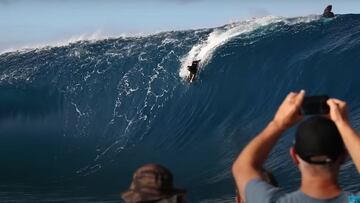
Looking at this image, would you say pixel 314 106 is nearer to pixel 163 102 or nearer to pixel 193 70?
pixel 163 102

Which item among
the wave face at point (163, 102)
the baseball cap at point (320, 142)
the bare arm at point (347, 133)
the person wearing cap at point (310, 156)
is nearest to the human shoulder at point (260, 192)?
the person wearing cap at point (310, 156)

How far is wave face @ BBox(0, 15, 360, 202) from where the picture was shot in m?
11.1

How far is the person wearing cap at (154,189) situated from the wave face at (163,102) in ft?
19.2

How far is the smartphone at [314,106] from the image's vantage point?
259 cm

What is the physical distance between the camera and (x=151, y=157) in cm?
1288

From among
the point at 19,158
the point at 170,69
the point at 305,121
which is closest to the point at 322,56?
the point at 170,69

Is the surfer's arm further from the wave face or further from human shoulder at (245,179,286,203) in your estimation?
the wave face

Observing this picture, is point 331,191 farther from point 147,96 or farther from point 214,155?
point 147,96

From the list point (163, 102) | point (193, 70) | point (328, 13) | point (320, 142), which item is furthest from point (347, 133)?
point (328, 13)

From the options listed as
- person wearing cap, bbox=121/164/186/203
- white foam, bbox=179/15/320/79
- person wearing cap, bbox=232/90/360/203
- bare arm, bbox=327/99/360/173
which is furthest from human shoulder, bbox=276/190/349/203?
white foam, bbox=179/15/320/79

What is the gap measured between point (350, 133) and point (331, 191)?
0.72 feet

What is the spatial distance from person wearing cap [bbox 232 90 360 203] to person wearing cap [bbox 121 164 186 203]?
277mm

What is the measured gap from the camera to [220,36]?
764 inches

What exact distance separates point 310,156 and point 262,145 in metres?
0.20
